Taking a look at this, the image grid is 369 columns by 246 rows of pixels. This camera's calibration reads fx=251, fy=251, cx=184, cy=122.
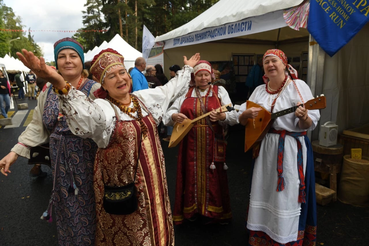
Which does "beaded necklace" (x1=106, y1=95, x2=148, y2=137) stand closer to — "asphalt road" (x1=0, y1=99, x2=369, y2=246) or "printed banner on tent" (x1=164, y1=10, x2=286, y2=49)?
"asphalt road" (x1=0, y1=99, x2=369, y2=246)

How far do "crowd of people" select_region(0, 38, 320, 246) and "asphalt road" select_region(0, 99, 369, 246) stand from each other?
21.6 inches

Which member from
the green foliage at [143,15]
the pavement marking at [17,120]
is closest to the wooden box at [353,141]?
the pavement marking at [17,120]

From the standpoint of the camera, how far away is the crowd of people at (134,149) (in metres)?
1.49

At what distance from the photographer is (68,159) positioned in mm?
1744

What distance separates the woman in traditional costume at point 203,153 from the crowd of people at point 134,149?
2 centimetres

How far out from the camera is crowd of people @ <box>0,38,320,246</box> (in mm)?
1489

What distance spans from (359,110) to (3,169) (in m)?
4.78

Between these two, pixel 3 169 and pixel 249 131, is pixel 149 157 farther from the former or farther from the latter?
pixel 249 131

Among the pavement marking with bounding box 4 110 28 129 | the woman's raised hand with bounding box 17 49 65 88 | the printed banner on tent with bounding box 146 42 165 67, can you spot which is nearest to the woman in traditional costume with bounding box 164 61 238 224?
the woman's raised hand with bounding box 17 49 65 88

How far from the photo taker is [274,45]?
7469mm

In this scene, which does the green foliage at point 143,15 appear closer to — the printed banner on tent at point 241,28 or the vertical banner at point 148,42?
the vertical banner at point 148,42

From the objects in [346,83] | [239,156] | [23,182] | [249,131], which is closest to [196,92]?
[249,131]

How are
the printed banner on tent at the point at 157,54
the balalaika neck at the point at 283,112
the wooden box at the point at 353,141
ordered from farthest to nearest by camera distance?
the printed banner on tent at the point at 157,54, the wooden box at the point at 353,141, the balalaika neck at the point at 283,112

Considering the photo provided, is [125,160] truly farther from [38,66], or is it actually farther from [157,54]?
[157,54]
